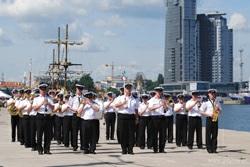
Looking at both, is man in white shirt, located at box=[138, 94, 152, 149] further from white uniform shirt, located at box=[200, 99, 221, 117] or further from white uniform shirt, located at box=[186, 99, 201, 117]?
white uniform shirt, located at box=[200, 99, 221, 117]

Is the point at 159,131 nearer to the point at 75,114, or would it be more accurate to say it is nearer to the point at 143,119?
the point at 143,119

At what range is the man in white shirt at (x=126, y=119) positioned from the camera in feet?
52.4

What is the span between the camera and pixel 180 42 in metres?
172

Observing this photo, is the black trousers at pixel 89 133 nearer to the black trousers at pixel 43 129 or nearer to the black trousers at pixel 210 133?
the black trousers at pixel 43 129

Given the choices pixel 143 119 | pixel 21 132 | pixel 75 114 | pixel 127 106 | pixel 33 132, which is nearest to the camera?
pixel 127 106

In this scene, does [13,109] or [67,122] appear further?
[13,109]

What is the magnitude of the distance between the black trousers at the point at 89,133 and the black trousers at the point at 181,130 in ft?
13.1

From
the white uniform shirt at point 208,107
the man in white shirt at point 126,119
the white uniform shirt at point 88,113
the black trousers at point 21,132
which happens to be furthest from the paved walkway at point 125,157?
the white uniform shirt at point 208,107

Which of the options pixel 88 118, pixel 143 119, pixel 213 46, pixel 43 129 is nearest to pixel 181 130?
pixel 143 119

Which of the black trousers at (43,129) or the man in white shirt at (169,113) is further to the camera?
the man in white shirt at (169,113)

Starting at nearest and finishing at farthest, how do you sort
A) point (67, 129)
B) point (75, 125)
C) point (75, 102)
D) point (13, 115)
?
1. point (75, 102)
2. point (75, 125)
3. point (67, 129)
4. point (13, 115)

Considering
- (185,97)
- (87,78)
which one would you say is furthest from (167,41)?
(185,97)

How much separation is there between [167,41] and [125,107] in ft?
541

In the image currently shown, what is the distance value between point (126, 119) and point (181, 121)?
3.78 m
